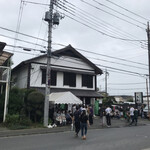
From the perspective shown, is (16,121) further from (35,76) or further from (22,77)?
(22,77)

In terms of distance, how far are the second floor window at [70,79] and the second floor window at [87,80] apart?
152 cm

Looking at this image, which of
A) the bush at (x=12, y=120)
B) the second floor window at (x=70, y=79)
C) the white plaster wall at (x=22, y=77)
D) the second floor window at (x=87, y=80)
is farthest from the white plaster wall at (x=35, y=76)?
the bush at (x=12, y=120)

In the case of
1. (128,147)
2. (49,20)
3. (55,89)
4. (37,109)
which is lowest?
(128,147)

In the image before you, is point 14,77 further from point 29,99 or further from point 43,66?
point 29,99

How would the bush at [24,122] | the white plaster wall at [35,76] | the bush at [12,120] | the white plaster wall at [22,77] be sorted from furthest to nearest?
the white plaster wall at [22,77]
the white plaster wall at [35,76]
the bush at [24,122]
the bush at [12,120]

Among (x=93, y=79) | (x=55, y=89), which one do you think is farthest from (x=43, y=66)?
(x=93, y=79)

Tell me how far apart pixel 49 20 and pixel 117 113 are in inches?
582

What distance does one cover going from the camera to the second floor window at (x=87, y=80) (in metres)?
23.6

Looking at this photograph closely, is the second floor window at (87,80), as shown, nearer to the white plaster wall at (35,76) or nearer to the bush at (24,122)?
the white plaster wall at (35,76)

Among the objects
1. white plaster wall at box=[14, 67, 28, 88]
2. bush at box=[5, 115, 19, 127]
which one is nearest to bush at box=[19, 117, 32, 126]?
bush at box=[5, 115, 19, 127]

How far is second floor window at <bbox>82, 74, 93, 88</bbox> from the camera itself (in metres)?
23.6

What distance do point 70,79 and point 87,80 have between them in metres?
2.65

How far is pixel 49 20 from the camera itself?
14.8 m

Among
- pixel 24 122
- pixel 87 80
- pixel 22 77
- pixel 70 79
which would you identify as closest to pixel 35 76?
pixel 22 77
